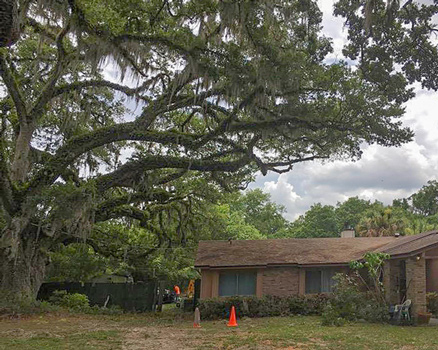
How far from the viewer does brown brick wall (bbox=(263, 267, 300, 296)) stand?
60.6 ft

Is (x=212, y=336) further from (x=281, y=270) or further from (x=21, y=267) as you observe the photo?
(x=21, y=267)

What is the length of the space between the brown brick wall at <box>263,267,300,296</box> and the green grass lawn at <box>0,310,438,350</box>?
379cm

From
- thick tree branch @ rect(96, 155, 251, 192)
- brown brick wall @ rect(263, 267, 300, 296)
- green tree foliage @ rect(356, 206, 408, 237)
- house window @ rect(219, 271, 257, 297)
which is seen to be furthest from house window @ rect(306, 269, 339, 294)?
green tree foliage @ rect(356, 206, 408, 237)

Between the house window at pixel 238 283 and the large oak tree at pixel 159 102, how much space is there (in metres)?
4.23

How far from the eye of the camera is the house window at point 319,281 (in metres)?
18.8

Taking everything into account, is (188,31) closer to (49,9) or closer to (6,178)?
(49,9)

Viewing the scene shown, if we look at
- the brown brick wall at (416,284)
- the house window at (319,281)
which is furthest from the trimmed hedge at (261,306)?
the brown brick wall at (416,284)

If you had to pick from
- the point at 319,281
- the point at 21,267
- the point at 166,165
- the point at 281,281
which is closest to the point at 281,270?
the point at 281,281

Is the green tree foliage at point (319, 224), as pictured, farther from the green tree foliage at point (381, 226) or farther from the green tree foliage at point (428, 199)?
the green tree foliage at point (381, 226)

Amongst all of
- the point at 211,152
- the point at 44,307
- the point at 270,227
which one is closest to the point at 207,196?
the point at 211,152

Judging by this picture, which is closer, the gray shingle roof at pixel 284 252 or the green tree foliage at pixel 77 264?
the gray shingle roof at pixel 284 252

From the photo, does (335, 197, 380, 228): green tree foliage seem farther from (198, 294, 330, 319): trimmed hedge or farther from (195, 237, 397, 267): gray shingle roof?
(198, 294, 330, 319): trimmed hedge

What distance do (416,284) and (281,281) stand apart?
5776mm

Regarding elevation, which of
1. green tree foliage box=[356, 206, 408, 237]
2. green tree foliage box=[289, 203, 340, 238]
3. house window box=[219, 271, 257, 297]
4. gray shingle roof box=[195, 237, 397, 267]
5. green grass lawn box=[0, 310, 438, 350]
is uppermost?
green tree foliage box=[289, 203, 340, 238]
